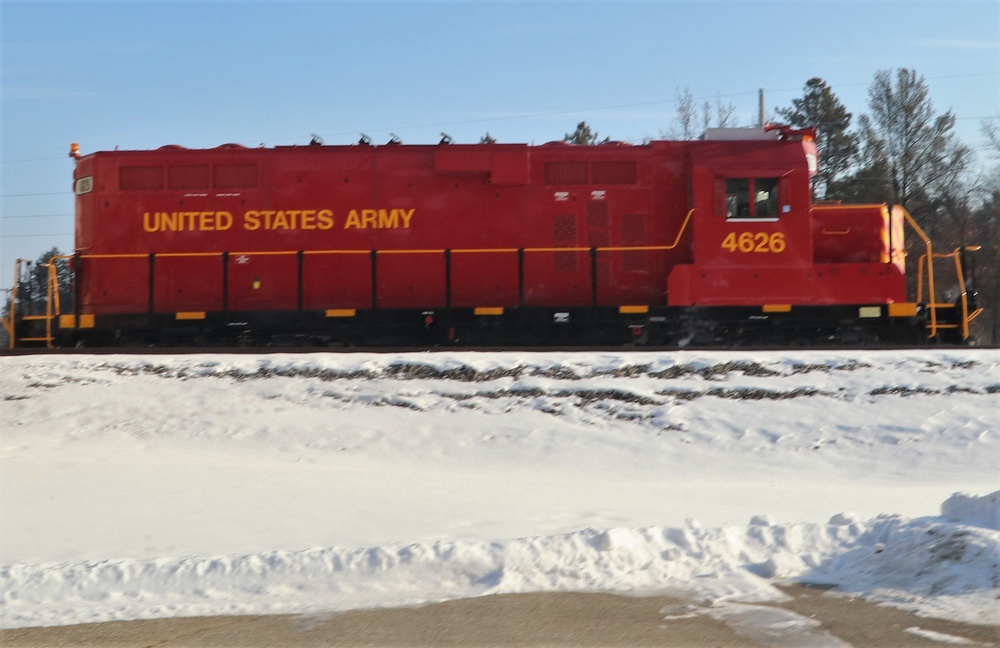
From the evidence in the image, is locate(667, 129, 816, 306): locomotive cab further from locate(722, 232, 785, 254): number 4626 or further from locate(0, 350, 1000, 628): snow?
locate(0, 350, 1000, 628): snow

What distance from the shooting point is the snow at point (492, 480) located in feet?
16.9

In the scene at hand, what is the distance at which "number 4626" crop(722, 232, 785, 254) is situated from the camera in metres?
13.8

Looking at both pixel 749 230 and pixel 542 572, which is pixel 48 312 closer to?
pixel 749 230

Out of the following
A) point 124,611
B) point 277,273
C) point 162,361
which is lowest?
point 124,611

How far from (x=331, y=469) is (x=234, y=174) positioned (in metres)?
7.47

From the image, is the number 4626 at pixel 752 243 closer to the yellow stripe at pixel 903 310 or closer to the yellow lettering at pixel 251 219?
the yellow stripe at pixel 903 310

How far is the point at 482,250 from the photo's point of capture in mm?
14055

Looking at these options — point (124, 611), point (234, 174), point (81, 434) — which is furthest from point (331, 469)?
point (234, 174)

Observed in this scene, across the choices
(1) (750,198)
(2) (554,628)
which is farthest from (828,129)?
(2) (554,628)

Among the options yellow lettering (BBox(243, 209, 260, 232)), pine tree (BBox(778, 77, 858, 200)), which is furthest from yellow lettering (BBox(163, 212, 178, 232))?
pine tree (BBox(778, 77, 858, 200))

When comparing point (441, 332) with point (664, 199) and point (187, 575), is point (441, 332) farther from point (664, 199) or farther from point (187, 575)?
point (187, 575)

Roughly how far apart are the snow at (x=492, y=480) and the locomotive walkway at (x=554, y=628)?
111mm

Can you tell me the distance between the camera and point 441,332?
13750mm

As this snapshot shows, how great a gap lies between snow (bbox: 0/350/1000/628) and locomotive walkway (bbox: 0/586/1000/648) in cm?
11
